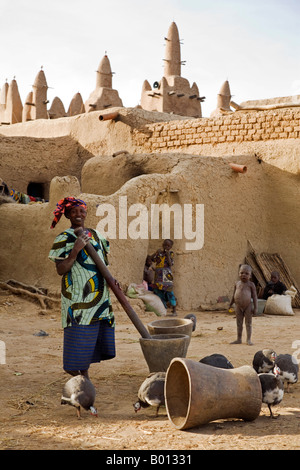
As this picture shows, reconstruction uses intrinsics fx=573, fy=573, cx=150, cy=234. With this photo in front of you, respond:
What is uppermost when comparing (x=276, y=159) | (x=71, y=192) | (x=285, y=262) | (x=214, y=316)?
(x=276, y=159)

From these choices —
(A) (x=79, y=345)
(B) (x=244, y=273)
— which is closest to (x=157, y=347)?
(A) (x=79, y=345)

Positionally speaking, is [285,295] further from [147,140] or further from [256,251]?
[147,140]

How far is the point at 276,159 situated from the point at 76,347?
818cm

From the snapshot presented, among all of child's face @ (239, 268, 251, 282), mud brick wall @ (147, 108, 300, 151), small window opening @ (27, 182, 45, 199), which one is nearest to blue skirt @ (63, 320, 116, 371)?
child's face @ (239, 268, 251, 282)

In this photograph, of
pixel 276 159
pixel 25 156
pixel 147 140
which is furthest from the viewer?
pixel 25 156

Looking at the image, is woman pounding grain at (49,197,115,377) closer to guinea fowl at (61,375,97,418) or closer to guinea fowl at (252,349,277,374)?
guinea fowl at (61,375,97,418)

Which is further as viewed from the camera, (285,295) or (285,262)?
(285,262)

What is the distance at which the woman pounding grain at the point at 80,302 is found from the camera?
4.29 metres

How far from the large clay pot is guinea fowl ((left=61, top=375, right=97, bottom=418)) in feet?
1.73

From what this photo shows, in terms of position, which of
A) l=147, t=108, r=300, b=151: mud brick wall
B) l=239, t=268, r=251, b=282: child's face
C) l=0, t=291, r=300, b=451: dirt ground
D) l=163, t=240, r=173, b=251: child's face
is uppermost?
l=147, t=108, r=300, b=151: mud brick wall

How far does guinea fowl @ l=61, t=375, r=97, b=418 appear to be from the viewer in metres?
3.85

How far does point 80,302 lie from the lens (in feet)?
14.2
